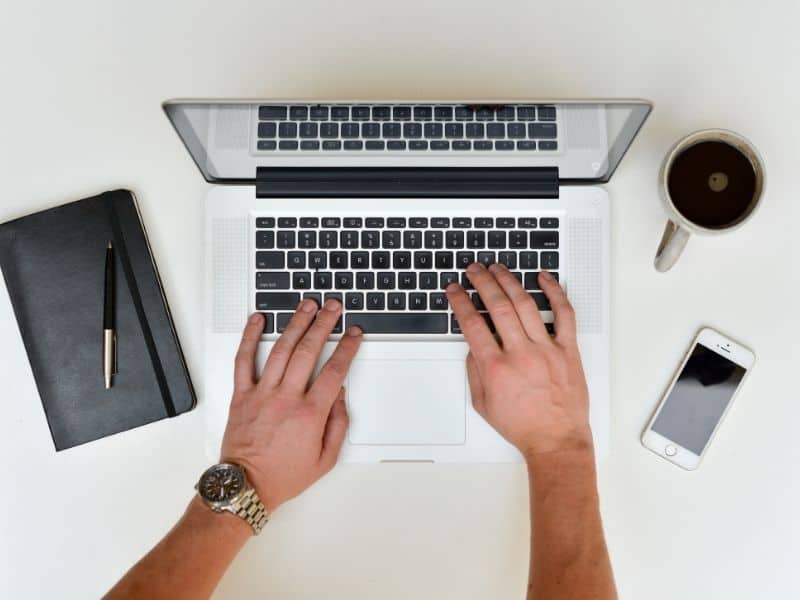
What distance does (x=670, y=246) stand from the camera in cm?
76

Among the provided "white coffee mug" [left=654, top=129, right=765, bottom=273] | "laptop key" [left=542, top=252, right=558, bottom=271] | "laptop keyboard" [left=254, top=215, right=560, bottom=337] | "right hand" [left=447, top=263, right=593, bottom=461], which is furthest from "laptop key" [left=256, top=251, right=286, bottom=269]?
"white coffee mug" [left=654, top=129, right=765, bottom=273]

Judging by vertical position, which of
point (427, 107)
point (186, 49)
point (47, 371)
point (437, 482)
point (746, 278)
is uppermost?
point (186, 49)

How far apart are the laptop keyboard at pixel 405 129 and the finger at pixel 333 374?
243mm

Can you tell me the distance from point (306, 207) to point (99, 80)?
1.09 ft

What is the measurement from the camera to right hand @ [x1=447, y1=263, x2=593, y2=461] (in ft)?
2.50

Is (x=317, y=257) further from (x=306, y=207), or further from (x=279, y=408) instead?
(x=279, y=408)

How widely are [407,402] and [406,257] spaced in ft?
0.60

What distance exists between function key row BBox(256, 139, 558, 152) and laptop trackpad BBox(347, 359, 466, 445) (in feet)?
0.86

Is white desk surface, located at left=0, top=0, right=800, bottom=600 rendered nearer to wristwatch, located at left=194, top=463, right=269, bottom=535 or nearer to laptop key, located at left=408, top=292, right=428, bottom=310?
wristwatch, located at left=194, top=463, right=269, bottom=535

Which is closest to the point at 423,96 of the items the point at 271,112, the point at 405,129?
the point at 405,129

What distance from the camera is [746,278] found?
0.81 meters

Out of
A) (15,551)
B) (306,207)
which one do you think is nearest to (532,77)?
(306,207)

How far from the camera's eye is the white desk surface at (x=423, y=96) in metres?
0.80

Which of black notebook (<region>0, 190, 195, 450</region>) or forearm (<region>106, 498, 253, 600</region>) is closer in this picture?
forearm (<region>106, 498, 253, 600</region>)
